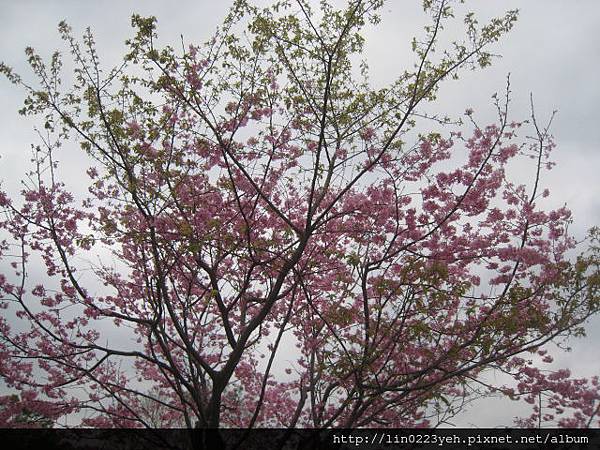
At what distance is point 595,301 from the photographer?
289 inches

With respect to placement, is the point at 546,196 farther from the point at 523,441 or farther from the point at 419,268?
the point at 523,441

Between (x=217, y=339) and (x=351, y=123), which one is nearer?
(x=351, y=123)

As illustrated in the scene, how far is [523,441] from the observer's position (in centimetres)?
910

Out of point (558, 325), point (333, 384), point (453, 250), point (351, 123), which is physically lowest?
point (333, 384)

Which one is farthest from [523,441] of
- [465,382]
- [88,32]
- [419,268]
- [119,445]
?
[88,32]

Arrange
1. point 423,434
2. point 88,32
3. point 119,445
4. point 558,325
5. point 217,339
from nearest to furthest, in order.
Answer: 1. point 558,325
2. point 88,32
3. point 423,434
4. point 119,445
5. point 217,339

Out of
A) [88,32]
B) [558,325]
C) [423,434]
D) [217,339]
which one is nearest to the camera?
[558,325]

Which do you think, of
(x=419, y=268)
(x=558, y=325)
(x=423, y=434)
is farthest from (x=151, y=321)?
(x=558, y=325)

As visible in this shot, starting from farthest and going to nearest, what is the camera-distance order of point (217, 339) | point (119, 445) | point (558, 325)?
1. point (217, 339)
2. point (119, 445)
3. point (558, 325)

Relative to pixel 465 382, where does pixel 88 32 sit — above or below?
above

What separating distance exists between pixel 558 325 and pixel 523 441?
3.02 m

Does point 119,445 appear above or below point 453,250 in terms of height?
below

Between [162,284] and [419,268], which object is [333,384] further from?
[162,284]

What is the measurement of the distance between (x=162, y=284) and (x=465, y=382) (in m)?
4.75
